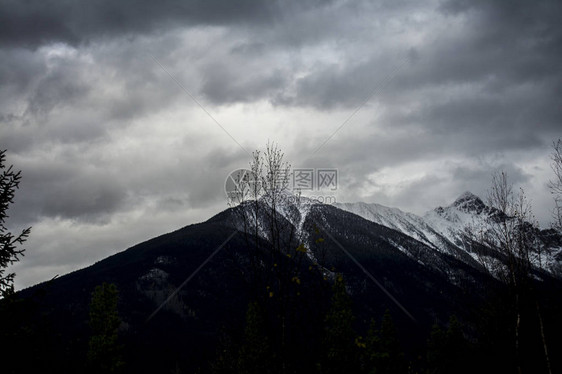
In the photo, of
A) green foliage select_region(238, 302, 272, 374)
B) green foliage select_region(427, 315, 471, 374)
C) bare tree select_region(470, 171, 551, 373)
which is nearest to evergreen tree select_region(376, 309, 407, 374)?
green foliage select_region(427, 315, 471, 374)

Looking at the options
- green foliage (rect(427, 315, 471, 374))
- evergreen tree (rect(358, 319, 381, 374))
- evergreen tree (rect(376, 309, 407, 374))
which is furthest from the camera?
evergreen tree (rect(358, 319, 381, 374))

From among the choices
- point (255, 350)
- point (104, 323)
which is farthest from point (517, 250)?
point (104, 323)

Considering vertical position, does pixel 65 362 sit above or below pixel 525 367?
above

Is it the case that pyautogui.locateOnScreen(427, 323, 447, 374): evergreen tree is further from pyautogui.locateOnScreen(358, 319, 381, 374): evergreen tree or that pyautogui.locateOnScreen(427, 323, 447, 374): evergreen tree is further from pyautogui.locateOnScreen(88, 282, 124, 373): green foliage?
pyautogui.locateOnScreen(88, 282, 124, 373): green foliage

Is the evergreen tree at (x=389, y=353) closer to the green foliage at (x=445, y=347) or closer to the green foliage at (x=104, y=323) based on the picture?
the green foliage at (x=445, y=347)

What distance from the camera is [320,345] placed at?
9969 mm

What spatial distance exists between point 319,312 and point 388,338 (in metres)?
33.1

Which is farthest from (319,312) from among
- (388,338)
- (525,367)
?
(388,338)

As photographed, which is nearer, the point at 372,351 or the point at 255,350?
the point at 255,350

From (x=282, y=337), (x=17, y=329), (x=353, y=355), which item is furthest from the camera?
(x=353, y=355)

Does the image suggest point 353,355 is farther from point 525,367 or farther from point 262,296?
point 262,296

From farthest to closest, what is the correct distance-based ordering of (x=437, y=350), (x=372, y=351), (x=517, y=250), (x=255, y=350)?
(x=437, y=350), (x=372, y=351), (x=255, y=350), (x=517, y=250)

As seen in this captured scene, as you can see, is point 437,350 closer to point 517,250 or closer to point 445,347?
point 445,347

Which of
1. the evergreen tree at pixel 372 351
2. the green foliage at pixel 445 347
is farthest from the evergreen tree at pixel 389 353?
the green foliage at pixel 445 347
